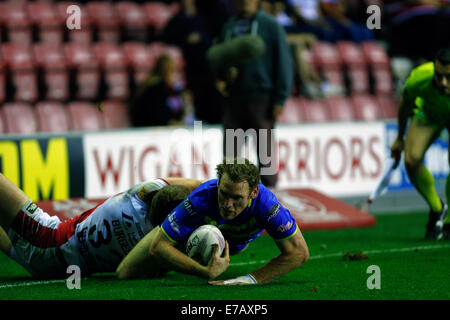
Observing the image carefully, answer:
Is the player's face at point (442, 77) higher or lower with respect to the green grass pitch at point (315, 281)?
higher

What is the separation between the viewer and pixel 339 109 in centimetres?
1378

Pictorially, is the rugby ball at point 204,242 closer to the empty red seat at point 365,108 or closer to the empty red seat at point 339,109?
the empty red seat at point 339,109

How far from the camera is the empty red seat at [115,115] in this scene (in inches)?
464

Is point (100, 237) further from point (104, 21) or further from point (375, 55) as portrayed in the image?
point (375, 55)

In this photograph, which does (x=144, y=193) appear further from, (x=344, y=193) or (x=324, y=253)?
(x=344, y=193)

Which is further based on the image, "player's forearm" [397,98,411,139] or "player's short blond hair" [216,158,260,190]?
"player's forearm" [397,98,411,139]

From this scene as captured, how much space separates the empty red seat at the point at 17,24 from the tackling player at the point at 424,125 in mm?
6772

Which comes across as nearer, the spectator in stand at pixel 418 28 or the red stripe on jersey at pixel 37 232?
the red stripe on jersey at pixel 37 232

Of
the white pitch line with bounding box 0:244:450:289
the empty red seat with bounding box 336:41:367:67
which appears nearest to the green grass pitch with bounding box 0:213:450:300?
the white pitch line with bounding box 0:244:450:289

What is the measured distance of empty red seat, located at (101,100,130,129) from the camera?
11.8 m

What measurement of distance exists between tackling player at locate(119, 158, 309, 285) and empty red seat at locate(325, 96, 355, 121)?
8542mm

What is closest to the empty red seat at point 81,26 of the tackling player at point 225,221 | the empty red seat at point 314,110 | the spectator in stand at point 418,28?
the empty red seat at point 314,110

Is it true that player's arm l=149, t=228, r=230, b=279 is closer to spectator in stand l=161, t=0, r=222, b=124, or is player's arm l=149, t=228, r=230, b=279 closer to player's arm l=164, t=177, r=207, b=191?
player's arm l=164, t=177, r=207, b=191

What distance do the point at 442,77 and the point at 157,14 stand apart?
7.64 meters
